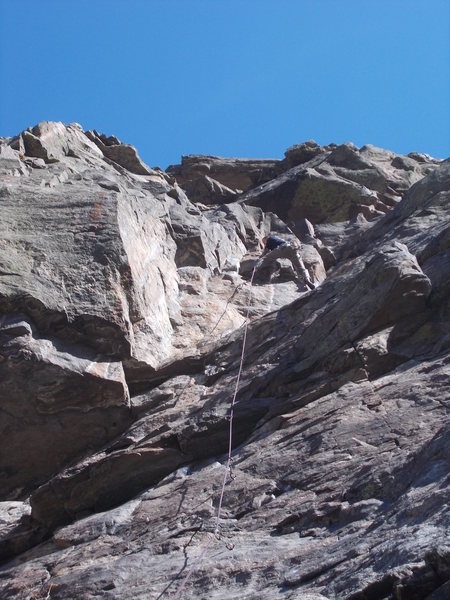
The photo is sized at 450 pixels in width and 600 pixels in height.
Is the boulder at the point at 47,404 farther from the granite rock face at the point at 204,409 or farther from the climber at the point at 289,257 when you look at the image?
the climber at the point at 289,257

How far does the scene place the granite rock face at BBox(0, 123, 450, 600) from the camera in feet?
24.9

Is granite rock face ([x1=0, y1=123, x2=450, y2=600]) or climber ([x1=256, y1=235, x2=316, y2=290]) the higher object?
climber ([x1=256, y1=235, x2=316, y2=290])

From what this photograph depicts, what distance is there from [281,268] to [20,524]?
1100 centimetres

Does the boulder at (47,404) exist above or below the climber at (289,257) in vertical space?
below

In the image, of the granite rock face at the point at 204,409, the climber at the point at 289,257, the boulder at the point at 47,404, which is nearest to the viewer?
the granite rock face at the point at 204,409

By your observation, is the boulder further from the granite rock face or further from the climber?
the climber

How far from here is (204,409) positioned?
461 inches

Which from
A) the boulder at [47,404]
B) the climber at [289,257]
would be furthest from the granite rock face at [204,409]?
the climber at [289,257]

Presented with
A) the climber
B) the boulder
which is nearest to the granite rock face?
the boulder

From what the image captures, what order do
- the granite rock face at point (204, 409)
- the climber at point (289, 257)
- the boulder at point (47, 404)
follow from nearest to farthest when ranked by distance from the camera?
the granite rock face at point (204, 409) < the boulder at point (47, 404) < the climber at point (289, 257)

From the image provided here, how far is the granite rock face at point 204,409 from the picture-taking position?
24.9ft

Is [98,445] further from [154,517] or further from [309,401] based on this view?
[309,401]

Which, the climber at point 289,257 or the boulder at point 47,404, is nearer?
the boulder at point 47,404

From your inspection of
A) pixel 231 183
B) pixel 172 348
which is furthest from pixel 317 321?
pixel 231 183
